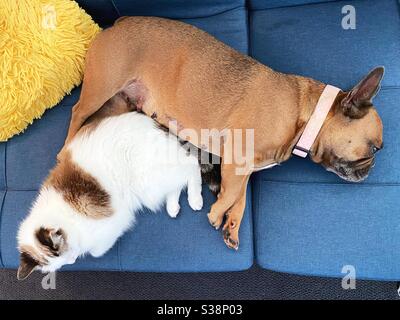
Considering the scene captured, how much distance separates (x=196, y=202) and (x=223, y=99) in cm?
51

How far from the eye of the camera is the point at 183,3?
205cm

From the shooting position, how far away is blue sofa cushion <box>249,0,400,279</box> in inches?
68.1

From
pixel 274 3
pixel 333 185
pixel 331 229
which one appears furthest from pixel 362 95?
pixel 274 3

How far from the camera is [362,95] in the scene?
1446mm

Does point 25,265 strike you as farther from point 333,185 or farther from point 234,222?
point 333,185

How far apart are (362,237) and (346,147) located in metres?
0.44

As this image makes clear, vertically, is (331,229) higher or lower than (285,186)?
lower

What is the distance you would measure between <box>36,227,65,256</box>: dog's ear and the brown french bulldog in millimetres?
542

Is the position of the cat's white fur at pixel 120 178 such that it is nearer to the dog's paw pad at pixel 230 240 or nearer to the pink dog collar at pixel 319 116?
the dog's paw pad at pixel 230 240

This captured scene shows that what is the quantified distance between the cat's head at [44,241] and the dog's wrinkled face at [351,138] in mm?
1192
